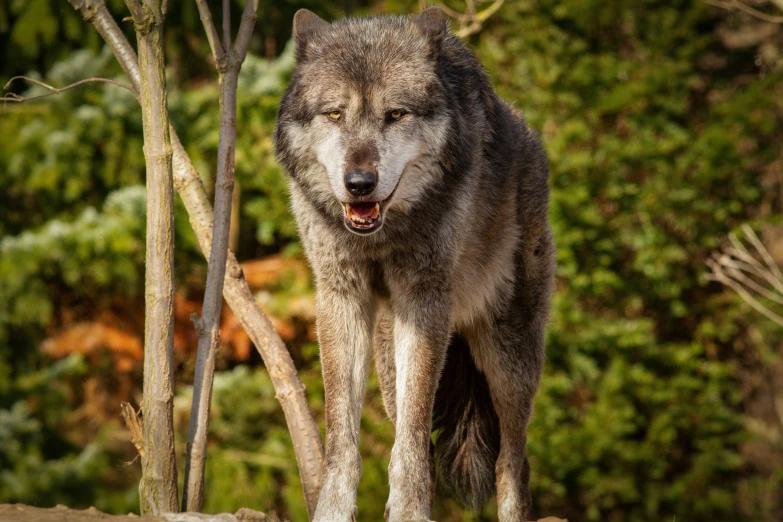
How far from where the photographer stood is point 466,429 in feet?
15.6

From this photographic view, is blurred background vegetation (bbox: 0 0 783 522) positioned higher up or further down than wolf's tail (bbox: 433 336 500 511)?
higher up

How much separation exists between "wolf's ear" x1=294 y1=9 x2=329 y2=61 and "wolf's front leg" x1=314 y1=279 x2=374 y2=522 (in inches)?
39.1

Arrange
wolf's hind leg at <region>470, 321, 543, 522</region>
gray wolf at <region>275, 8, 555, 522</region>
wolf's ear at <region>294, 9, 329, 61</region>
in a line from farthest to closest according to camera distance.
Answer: wolf's hind leg at <region>470, 321, 543, 522</region>, wolf's ear at <region>294, 9, 329, 61</region>, gray wolf at <region>275, 8, 555, 522</region>

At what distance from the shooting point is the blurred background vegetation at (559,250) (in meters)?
8.42

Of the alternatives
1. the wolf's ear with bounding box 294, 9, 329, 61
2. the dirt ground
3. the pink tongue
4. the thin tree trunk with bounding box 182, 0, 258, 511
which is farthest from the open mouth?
the dirt ground

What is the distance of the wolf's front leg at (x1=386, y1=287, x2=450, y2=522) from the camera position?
3.75 meters

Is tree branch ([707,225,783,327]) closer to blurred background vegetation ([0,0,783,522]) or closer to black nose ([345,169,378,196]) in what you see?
blurred background vegetation ([0,0,783,522])

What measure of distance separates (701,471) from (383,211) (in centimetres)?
670

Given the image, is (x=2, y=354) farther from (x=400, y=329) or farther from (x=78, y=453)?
(x=400, y=329)

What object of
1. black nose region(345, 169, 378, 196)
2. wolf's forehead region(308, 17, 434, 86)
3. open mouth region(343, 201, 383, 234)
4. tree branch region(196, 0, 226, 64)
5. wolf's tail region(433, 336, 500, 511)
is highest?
tree branch region(196, 0, 226, 64)

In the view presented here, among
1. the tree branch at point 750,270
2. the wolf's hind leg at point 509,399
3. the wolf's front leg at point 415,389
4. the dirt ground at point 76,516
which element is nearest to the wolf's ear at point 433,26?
the wolf's front leg at point 415,389

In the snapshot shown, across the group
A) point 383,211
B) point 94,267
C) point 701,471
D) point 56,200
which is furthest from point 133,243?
point 701,471

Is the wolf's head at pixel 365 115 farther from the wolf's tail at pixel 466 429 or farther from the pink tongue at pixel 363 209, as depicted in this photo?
the wolf's tail at pixel 466 429

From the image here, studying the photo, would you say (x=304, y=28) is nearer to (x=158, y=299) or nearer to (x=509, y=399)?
(x=158, y=299)
